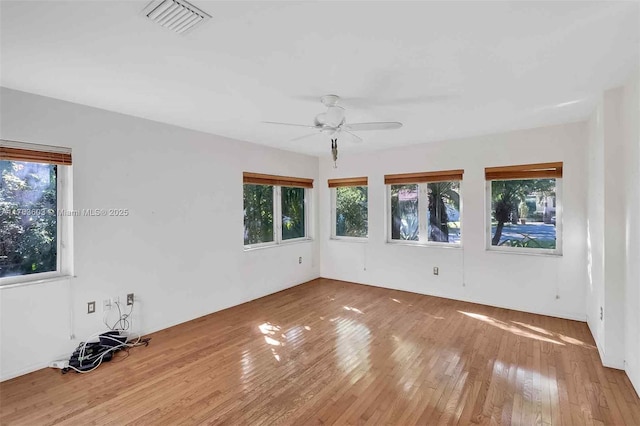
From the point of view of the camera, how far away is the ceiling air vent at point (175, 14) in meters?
1.49

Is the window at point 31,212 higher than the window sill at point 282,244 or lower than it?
higher

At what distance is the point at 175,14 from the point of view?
1.56 m

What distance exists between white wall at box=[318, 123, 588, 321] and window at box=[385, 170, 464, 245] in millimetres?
148

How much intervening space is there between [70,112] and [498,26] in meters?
3.56

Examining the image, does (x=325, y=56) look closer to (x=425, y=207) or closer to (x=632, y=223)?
(x=632, y=223)

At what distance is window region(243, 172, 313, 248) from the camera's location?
4.76 m

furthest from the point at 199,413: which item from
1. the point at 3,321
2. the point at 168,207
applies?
the point at 168,207

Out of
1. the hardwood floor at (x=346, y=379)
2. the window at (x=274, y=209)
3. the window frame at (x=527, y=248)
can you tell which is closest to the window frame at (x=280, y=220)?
the window at (x=274, y=209)

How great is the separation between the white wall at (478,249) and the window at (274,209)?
2.26 ft

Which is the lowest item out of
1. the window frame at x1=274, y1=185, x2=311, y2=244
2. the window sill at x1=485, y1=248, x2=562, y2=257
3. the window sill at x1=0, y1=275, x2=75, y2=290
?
the window sill at x1=0, y1=275, x2=75, y2=290

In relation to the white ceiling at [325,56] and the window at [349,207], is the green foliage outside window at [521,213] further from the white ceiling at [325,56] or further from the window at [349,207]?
the window at [349,207]

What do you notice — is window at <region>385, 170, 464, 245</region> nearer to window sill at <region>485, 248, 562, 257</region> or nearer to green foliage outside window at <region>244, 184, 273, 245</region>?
window sill at <region>485, 248, 562, 257</region>

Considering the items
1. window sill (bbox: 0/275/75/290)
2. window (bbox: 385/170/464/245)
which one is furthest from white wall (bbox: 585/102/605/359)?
window sill (bbox: 0/275/75/290)

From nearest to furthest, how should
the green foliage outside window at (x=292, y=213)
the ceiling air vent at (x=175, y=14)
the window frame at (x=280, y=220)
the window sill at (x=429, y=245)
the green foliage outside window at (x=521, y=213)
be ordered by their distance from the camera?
the ceiling air vent at (x=175, y=14) < the green foliage outside window at (x=521, y=213) < the window sill at (x=429, y=245) < the window frame at (x=280, y=220) < the green foliage outside window at (x=292, y=213)
